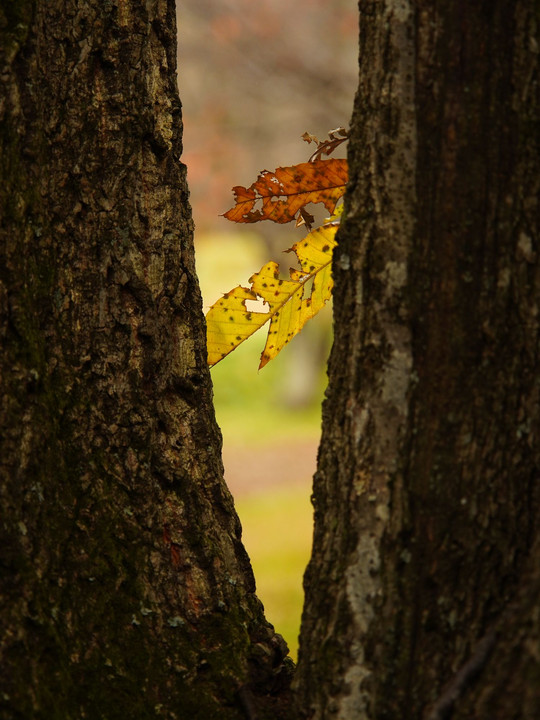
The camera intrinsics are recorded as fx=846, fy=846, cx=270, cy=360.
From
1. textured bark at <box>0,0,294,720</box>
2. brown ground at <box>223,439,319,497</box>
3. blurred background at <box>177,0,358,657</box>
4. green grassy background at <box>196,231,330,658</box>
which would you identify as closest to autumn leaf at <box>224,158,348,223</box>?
textured bark at <box>0,0,294,720</box>

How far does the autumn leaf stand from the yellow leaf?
0.25 ft

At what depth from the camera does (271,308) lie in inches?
64.3

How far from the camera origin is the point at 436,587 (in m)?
1.15

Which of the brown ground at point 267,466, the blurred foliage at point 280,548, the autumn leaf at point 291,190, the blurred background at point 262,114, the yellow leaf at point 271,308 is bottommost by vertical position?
the yellow leaf at point 271,308

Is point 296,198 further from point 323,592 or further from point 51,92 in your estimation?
point 323,592

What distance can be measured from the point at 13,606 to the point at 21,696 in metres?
0.12

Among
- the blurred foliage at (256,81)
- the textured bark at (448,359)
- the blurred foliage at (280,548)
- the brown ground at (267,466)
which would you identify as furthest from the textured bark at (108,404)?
the blurred foliage at (256,81)

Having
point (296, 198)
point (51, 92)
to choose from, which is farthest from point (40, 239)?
point (296, 198)

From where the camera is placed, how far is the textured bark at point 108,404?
127 centimetres

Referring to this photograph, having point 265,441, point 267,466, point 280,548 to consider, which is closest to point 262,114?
point 265,441

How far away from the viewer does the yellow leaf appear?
62.5 inches

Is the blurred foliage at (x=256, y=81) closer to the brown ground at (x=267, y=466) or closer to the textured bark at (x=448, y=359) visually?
the brown ground at (x=267, y=466)

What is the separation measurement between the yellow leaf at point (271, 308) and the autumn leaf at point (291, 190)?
77 mm

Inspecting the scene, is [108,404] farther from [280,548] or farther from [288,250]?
[280,548]
